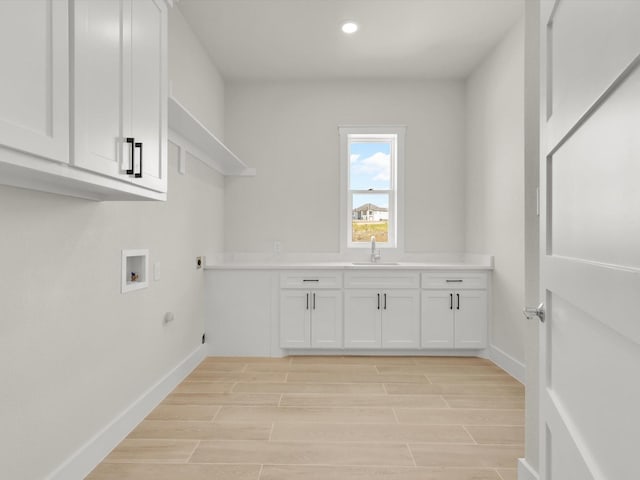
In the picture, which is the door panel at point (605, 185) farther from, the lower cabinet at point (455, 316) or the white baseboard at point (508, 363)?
the lower cabinet at point (455, 316)

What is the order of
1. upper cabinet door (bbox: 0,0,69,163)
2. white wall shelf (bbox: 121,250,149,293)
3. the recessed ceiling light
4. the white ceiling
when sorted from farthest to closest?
the recessed ceiling light, the white ceiling, white wall shelf (bbox: 121,250,149,293), upper cabinet door (bbox: 0,0,69,163)

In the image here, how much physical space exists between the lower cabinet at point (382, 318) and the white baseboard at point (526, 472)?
2.07 meters

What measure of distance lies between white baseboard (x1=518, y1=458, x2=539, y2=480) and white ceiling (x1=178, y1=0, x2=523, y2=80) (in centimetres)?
299

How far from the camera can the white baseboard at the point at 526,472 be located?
5.60ft

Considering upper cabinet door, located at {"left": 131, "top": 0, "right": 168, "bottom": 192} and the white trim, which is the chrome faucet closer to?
the white trim

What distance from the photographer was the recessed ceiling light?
337cm

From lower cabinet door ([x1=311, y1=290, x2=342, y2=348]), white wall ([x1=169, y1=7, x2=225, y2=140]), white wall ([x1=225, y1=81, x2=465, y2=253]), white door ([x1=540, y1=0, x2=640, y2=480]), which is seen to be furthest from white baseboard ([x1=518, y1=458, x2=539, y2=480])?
white wall ([x1=169, y1=7, x2=225, y2=140])

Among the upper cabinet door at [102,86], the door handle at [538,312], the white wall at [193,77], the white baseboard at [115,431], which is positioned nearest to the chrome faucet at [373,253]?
the white wall at [193,77]

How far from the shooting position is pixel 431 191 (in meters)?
4.52

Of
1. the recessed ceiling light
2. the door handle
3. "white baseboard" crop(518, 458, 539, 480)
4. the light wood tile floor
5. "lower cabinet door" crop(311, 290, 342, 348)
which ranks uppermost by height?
the recessed ceiling light

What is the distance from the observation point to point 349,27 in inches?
134

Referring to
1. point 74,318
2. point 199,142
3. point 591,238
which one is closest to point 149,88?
point 74,318

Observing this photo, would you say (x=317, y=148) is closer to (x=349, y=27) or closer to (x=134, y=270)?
(x=349, y=27)

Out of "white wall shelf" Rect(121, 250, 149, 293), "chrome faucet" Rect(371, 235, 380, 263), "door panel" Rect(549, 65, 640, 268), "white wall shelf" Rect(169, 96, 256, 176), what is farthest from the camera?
"chrome faucet" Rect(371, 235, 380, 263)
